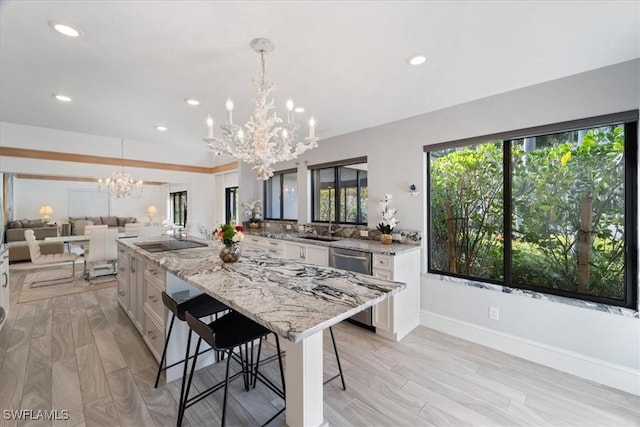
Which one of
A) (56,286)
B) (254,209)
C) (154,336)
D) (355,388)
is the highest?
(254,209)

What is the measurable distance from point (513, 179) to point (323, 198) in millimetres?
2675

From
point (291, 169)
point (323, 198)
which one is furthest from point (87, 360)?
point (291, 169)

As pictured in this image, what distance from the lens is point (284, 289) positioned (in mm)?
1515

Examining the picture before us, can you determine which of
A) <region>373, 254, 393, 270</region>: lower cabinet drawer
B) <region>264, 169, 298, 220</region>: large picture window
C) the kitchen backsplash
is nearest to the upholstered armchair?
the kitchen backsplash

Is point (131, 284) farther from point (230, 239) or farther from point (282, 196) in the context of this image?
point (282, 196)

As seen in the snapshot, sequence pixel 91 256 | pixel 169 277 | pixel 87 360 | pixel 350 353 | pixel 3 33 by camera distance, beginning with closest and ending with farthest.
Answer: pixel 3 33, pixel 169 277, pixel 87 360, pixel 350 353, pixel 91 256

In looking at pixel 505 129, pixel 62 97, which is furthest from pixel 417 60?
pixel 62 97

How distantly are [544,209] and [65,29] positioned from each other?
13.3 feet

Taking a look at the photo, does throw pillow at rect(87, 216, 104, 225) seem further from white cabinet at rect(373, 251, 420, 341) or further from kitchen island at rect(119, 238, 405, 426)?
white cabinet at rect(373, 251, 420, 341)

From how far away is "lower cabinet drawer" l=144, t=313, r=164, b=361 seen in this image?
87.8 inches

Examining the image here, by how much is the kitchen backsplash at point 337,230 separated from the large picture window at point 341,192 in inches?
6.7

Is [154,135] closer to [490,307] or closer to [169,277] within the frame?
[169,277]

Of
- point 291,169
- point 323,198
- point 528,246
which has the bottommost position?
point 528,246

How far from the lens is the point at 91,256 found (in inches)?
179
